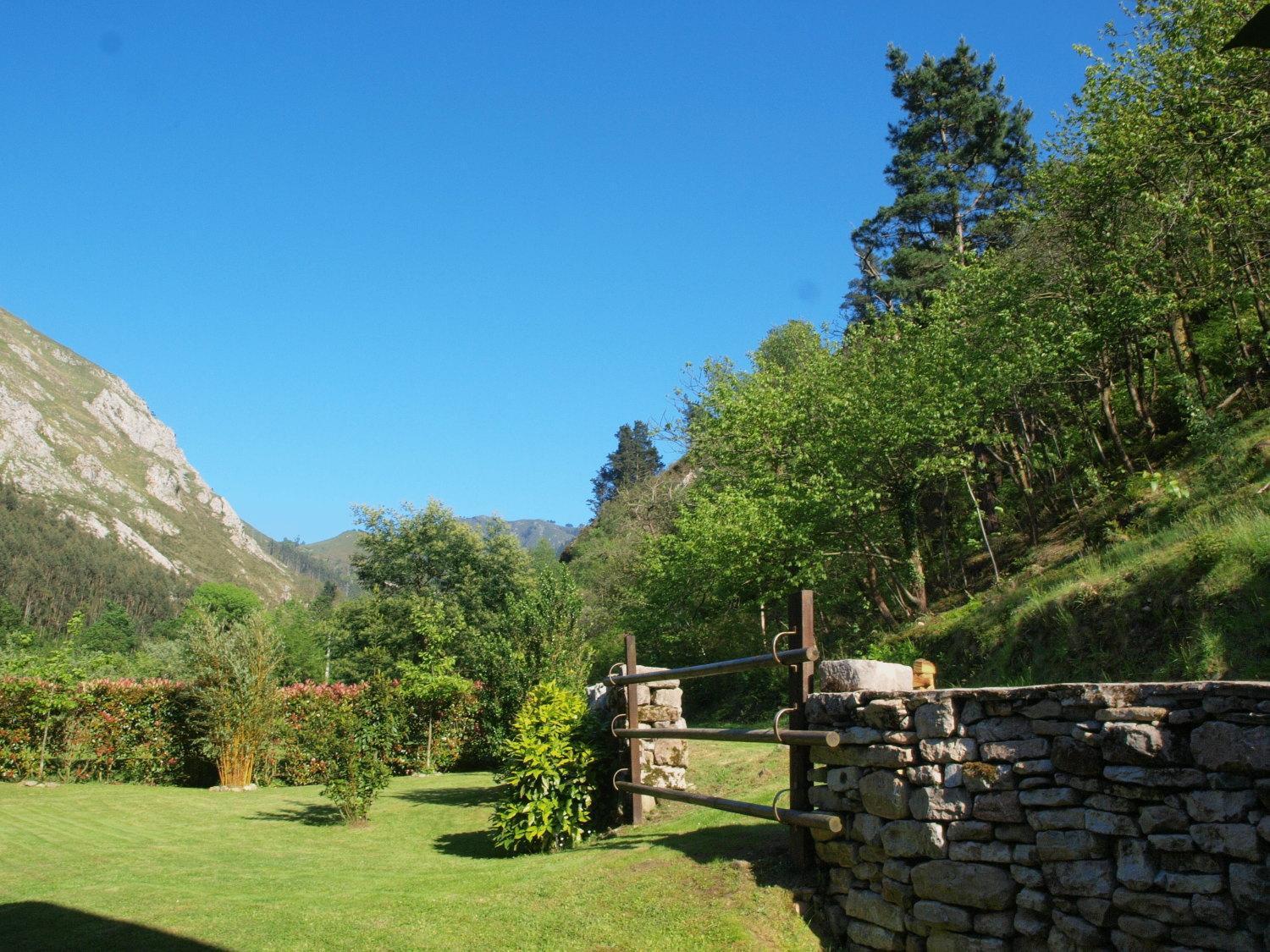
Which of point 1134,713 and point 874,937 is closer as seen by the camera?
point 1134,713

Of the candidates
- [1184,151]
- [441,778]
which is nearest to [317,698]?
[441,778]

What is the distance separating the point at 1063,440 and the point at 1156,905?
1724cm

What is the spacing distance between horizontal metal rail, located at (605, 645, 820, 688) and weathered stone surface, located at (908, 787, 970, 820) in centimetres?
125

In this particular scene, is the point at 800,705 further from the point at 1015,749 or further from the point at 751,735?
the point at 1015,749

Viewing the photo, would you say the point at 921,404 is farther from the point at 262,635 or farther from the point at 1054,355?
the point at 262,635

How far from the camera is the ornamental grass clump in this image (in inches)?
663

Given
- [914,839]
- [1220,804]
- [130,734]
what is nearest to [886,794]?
[914,839]

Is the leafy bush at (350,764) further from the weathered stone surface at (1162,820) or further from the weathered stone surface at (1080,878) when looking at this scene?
the weathered stone surface at (1162,820)

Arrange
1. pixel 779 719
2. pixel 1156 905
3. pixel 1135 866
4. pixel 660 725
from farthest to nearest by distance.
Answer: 1. pixel 660 725
2. pixel 779 719
3. pixel 1135 866
4. pixel 1156 905

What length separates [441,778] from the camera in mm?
17453

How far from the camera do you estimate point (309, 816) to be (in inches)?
504

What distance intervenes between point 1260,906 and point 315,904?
6.29 metres

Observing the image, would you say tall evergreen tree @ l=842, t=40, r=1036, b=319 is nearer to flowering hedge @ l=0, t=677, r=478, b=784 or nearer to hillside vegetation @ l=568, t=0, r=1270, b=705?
hillside vegetation @ l=568, t=0, r=1270, b=705

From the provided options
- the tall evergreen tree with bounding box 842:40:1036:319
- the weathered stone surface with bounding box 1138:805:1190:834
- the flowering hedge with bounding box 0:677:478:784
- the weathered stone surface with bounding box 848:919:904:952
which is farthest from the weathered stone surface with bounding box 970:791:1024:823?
the tall evergreen tree with bounding box 842:40:1036:319
